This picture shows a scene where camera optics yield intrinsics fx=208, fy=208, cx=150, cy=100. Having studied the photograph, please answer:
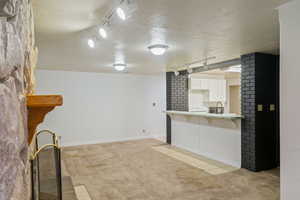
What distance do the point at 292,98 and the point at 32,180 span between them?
198 cm

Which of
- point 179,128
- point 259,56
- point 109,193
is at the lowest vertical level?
point 109,193

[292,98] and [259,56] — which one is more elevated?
[259,56]

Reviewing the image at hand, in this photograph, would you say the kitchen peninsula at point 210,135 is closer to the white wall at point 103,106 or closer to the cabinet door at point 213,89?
the white wall at point 103,106

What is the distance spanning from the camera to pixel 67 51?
3570 mm

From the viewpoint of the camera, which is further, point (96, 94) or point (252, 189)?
point (96, 94)

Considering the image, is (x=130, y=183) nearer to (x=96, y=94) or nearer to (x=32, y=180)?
(x=32, y=180)

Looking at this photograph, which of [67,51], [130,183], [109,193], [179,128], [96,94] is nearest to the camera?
[109,193]

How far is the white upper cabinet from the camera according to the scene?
6.53 m

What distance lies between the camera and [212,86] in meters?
7.00

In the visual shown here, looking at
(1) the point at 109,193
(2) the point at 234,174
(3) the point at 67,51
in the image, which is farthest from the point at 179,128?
(3) the point at 67,51

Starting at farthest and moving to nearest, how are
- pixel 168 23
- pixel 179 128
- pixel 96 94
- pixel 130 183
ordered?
pixel 96 94, pixel 179 128, pixel 130 183, pixel 168 23

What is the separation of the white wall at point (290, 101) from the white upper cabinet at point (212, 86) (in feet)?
15.3

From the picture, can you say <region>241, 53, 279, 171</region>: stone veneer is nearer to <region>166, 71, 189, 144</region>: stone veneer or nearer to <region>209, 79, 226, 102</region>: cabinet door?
<region>166, 71, 189, 144</region>: stone veneer

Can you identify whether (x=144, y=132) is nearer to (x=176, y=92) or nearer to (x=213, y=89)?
(x=176, y=92)
